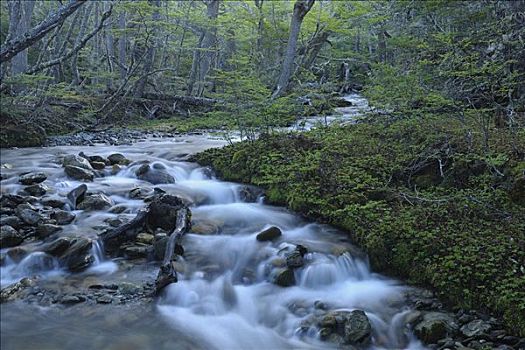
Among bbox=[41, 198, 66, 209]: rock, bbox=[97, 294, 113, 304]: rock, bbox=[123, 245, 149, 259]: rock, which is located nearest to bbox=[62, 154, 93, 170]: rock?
bbox=[41, 198, 66, 209]: rock

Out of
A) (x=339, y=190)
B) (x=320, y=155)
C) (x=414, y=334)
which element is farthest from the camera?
(x=320, y=155)

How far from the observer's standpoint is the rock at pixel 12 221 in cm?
537

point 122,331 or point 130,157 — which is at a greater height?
point 130,157

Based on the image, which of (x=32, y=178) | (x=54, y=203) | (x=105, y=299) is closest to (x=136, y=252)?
(x=105, y=299)

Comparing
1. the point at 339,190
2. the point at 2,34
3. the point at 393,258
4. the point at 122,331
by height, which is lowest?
the point at 122,331

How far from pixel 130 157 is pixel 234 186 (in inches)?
127

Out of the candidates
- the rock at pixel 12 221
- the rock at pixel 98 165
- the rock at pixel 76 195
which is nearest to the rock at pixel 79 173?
the rock at pixel 98 165

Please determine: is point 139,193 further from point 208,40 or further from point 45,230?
point 208,40

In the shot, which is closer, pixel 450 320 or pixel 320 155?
pixel 450 320

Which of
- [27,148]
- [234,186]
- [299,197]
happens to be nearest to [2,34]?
[27,148]

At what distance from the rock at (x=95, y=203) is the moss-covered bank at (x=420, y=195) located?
7.46 ft

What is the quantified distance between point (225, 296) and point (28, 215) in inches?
116

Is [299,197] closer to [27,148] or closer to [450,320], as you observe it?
[450,320]

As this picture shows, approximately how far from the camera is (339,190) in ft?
19.8
